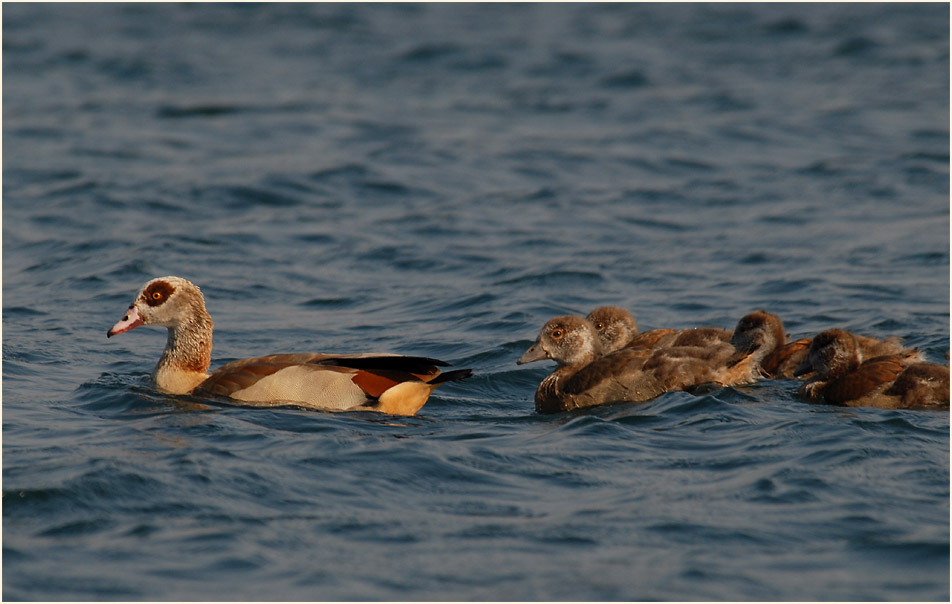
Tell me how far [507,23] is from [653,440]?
26.9 meters

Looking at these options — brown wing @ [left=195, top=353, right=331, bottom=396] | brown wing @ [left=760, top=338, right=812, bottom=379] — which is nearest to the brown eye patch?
brown wing @ [left=195, top=353, right=331, bottom=396]

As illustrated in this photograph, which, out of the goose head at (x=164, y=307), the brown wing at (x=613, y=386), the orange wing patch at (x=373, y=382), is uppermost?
the goose head at (x=164, y=307)

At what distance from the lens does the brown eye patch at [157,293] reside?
10.9 metres

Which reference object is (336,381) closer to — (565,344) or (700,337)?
(565,344)

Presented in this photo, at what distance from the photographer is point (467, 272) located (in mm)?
16781

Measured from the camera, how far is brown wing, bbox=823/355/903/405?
9836mm

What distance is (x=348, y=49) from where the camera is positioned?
31.9 metres

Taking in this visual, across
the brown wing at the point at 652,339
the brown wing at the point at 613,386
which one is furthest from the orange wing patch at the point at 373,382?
the brown wing at the point at 652,339

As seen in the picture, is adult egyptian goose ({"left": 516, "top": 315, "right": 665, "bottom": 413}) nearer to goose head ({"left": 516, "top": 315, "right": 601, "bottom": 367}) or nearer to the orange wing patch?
goose head ({"left": 516, "top": 315, "right": 601, "bottom": 367})

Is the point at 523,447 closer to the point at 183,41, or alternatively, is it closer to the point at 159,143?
the point at 159,143

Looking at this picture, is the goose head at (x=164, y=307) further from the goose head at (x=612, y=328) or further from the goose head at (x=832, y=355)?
the goose head at (x=832, y=355)

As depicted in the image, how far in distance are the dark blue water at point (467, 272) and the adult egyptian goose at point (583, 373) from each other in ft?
0.77

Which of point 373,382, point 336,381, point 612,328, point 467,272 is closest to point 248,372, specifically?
point 336,381

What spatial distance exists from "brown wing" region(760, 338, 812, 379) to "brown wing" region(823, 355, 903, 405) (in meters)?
1.02
